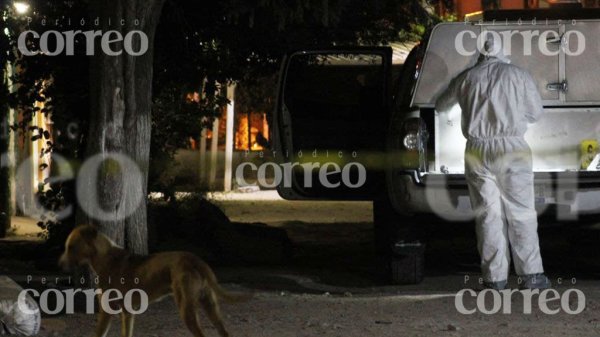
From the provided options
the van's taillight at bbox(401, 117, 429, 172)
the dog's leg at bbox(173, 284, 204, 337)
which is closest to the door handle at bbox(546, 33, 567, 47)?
the van's taillight at bbox(401, 117, 429, 172)

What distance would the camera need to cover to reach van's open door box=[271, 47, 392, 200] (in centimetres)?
1131

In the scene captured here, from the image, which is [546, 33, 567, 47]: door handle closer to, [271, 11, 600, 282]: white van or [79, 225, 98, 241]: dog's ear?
[271, 11, 600, 282]: white van

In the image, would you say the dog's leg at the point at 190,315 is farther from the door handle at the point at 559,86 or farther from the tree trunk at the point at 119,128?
the door handle at the point at 559,86

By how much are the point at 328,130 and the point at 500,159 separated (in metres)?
3.00

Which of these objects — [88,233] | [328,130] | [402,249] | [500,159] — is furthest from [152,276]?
[328,130]

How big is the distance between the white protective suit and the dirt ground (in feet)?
1.17

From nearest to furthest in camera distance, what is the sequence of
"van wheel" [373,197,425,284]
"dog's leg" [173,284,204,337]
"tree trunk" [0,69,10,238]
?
1. "dog's leg" [173,284,204,337]
2. "van wheel" [373,197,425,284]
3. "tree trunk" [0,69,10,238]

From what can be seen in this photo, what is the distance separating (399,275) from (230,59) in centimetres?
371

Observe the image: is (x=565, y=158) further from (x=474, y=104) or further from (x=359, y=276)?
(x=359, y=276)

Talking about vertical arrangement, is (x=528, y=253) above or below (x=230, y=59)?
below

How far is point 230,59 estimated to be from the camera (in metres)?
13.0

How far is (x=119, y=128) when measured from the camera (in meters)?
9.63

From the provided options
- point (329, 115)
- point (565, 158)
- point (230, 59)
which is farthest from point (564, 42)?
point (230, 59)

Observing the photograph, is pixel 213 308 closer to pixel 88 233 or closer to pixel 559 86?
→ pixel 88 233
